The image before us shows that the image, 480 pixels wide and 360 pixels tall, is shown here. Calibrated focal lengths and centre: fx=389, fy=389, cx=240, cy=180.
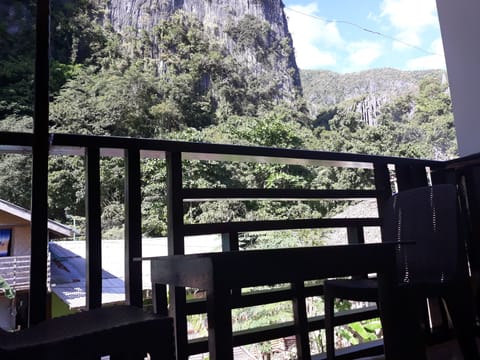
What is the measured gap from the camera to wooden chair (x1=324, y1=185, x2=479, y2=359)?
145cm

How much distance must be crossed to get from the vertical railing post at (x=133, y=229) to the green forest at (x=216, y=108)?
39.1ft

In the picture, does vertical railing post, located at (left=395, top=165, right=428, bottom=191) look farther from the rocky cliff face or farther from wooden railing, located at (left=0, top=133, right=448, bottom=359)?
the rocky cliff face

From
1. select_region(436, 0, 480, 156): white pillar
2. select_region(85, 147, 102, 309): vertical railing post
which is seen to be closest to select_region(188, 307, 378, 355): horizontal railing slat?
select_region(85, 147, 102, 309): vertical railing post

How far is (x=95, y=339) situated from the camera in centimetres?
77

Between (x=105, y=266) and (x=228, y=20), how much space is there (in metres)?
24.0

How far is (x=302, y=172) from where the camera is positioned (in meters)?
16.2

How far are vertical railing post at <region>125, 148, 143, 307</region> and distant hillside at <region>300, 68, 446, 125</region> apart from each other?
1950cm

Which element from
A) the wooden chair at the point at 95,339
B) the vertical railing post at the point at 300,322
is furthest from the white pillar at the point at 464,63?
the wooden chair at the point at 95,339

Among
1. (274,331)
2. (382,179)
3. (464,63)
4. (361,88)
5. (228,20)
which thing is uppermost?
(228,20)

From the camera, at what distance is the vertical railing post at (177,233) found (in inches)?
57.9

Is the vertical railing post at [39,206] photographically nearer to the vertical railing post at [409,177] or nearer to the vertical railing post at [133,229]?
the vertical railing post at [133,229]

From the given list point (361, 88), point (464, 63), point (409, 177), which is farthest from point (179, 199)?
point (361, 88)

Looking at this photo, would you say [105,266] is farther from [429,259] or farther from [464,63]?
[464,63]

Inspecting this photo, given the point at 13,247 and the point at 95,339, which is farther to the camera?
the point at 13,247
